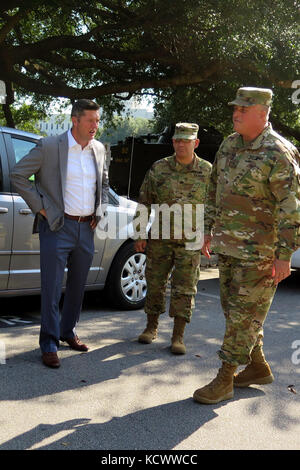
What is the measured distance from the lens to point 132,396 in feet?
13.5

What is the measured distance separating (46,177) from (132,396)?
1.76 meters

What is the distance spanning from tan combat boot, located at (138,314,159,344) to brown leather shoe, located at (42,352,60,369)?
1059 mm

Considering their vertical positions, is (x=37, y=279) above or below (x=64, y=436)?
above

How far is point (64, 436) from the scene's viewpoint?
3.39 metres

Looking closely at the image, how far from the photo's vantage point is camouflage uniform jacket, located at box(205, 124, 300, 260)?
381cm

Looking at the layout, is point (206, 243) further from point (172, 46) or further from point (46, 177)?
point (172, 46)

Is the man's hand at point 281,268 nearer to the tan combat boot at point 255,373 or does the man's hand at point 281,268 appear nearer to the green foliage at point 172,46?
the tan combat boot at point 255,373

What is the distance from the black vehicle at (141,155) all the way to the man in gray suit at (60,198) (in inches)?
448

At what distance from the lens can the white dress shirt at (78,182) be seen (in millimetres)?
4809

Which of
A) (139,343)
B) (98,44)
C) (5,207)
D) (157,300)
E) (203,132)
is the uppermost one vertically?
(98,44)
